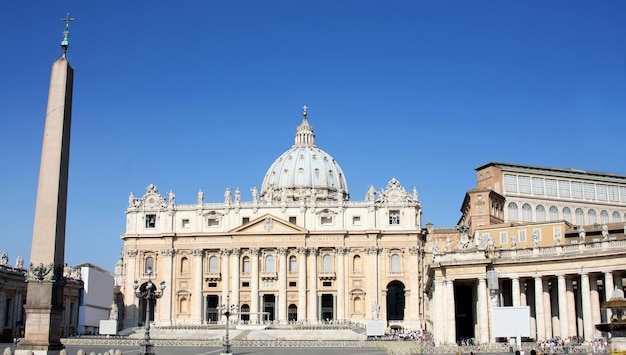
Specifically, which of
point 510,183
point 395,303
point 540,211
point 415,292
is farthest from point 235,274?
point 540,211

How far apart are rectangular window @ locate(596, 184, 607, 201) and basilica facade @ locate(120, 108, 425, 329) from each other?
20.9 metres

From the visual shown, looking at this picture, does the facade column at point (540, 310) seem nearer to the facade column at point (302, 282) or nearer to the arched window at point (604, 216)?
the arched window at point (604, 216)

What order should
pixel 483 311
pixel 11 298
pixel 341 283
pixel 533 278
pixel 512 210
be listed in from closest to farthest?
pixel 483 311, pixel 533 278, pixel 11 298, pixel 512 210, pixel 341 283

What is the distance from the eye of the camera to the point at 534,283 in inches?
2125

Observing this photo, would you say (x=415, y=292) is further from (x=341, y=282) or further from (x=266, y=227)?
(x=266, y=227)

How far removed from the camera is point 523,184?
87.4m

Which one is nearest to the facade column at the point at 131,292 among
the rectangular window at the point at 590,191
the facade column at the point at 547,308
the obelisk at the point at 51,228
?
the rectangular window at the point at 590,191

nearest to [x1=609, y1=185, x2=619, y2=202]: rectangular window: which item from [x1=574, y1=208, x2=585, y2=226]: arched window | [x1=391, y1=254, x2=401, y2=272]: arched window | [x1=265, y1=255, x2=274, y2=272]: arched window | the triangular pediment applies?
[x1=574, y1=208, x2=585, y2=226]: arched window

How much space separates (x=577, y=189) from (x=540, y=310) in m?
41.5

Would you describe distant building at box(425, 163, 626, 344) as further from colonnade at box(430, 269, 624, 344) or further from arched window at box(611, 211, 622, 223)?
arched window at box(611, 211, 622, 223)

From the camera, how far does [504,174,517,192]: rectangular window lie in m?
86.8

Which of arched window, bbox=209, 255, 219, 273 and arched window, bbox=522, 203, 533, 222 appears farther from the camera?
arched window, bbox=209, 255, 219, 273

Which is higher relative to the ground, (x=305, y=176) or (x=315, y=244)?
(x=305, y=176)

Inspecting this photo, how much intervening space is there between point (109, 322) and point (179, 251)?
23.7 meters
